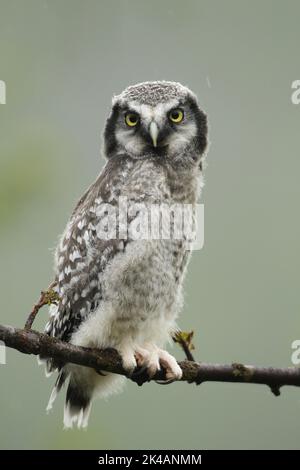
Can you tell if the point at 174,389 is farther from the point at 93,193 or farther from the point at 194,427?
the point at 93,193

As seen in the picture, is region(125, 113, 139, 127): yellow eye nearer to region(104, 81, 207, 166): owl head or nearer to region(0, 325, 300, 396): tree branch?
region(104, 81, 207, 166): owl head

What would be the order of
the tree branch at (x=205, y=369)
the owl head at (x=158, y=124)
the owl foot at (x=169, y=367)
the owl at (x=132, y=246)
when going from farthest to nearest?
the owl head at (x=158, y=124)
the owl at (x=132, y=246)
the owl foot at (x=169, y=367)
the tree branch at (x=205, y=369)

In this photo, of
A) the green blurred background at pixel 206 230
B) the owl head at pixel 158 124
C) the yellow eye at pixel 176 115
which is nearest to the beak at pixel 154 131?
the owl head at pixel 158 124

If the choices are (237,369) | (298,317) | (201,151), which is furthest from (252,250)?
(237,369)

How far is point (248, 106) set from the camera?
784 cm

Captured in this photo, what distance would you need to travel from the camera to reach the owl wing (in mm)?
2881

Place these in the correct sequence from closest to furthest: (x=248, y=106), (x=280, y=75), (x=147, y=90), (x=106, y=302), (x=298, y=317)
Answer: (x=106, y=302)
(x=147, y=90)
(x=298, y=317)
(x=248, y=106)
(x=280, y=75)

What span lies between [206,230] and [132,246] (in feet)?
10.4

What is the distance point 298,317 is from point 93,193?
2.64 metres

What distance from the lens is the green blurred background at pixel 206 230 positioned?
2.40 meters

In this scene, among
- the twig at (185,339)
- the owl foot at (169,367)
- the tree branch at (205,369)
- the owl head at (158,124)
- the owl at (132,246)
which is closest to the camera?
the tree branch at (205,369)

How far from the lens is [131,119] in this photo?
3.02 meters

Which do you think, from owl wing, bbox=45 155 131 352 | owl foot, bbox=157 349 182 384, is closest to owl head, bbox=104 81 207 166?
owl wing, bbox=45 155 131 352

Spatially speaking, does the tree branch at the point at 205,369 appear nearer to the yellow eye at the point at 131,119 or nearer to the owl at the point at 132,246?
the owl at the point at 132,246
